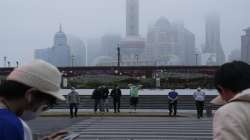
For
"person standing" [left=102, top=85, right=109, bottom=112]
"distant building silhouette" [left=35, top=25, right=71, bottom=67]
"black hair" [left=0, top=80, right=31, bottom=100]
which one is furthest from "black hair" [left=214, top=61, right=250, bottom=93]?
"distant building silhouette" [left=35, top=25, right=71, bottom=67]

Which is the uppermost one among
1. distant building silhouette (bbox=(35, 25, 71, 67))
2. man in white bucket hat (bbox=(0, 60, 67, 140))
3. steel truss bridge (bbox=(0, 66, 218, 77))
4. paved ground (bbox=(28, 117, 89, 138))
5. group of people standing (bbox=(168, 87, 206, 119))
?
distant building silhouette (bbox=(35, 25, 71, 67))

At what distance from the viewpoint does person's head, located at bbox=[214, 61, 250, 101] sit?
344cm

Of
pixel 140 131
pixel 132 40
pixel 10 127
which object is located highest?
pixel 132 40

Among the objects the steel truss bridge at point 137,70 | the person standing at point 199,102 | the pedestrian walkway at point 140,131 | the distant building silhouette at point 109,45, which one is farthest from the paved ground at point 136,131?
the distant building silhouette at point 109,45

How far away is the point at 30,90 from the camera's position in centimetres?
303

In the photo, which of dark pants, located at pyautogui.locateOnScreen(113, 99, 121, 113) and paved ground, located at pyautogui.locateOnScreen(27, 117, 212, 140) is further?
Result: dark pants, located at pyautogui.locateOnScreen(113, 99, 121, 113)

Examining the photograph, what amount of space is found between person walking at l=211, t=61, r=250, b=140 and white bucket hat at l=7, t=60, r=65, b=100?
0.93 metres

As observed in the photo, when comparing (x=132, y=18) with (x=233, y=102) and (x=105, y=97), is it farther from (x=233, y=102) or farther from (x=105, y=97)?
(x=233, y=102)

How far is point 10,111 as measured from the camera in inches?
113

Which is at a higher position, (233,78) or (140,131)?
(233,78)

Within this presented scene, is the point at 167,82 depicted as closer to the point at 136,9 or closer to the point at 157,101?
the point at 157,101

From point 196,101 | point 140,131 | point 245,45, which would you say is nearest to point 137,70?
point 196,101

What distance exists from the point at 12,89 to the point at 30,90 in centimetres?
10

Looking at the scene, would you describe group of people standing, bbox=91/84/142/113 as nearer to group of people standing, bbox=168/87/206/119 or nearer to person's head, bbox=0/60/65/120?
group of people standing, bbox=168/87/206/119
